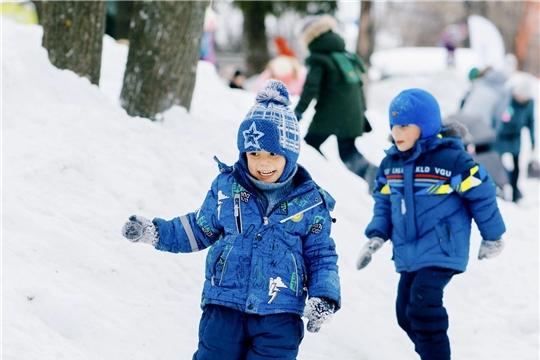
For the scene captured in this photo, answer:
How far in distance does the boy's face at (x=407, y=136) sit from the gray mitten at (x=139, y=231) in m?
1.74

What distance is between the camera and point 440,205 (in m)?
4.07

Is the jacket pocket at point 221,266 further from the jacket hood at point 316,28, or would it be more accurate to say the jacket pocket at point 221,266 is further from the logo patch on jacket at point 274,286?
the jacket hood at point 316,28

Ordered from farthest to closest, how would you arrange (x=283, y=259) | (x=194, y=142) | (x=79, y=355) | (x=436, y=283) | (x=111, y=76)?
(x=111, y=76)
(x=194, y=142)
(x=436, y=283)
(x=79, y=355)
(x=283, y=259)

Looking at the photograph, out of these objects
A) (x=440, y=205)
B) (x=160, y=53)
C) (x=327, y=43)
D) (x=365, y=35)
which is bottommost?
(x=365, y=35)

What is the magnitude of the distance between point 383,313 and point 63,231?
220cm

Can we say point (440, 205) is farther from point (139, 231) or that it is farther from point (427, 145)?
point (139, 231)

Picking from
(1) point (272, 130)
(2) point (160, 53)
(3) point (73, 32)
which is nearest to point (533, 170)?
(2) point (160, 53)

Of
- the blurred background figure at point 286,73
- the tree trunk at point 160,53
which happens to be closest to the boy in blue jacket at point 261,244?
the tree trunk at point 160,53

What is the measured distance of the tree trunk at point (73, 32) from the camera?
5.99 m

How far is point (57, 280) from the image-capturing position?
376 centimetres

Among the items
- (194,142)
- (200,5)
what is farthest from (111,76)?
(194,142)

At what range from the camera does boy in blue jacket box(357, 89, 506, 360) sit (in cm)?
402

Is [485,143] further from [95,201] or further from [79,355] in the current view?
[79,355]

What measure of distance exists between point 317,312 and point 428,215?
1427 mm
